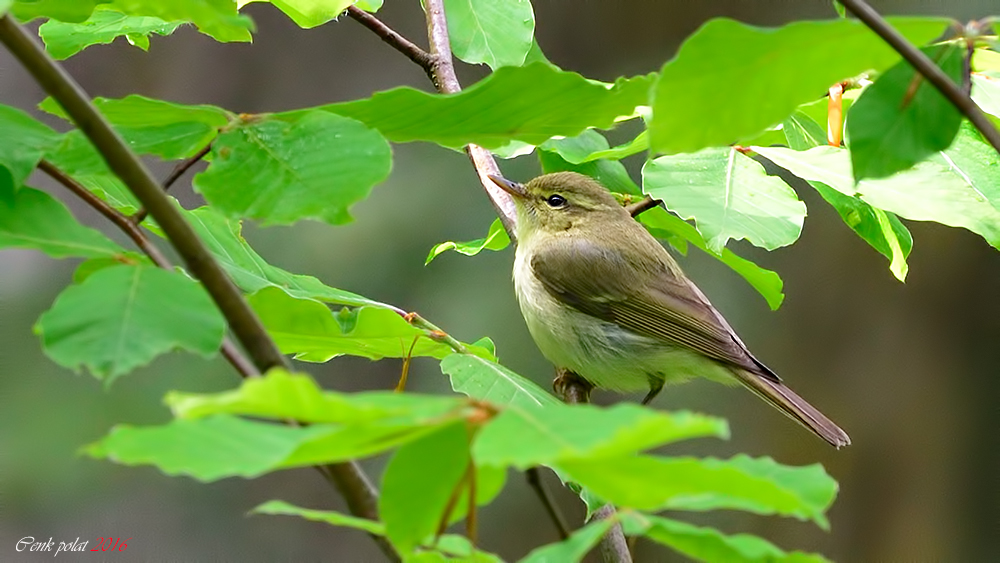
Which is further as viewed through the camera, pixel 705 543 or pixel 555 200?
pixel 555 200

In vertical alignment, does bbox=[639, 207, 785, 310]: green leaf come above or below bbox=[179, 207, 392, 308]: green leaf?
below

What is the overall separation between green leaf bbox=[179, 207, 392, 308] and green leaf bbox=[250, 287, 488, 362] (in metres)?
0.04

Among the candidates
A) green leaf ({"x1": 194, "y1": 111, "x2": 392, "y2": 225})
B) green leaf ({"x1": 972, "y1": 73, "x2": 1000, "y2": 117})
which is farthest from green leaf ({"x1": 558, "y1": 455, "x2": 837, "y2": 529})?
green leaf ({"x1": 972, "y1": 73, "x2": 1000, "y2": 117})

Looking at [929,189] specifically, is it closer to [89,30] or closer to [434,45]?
[434,45]

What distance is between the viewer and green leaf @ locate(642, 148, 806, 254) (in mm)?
1782

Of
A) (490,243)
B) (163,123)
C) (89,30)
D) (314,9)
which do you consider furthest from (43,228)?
(490,243)

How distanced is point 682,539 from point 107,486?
5.67 metres

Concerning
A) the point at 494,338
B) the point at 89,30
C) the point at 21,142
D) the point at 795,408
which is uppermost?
the point at 21,142

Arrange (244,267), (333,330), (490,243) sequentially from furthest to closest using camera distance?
(490,243) → (244,267) → (333,330)

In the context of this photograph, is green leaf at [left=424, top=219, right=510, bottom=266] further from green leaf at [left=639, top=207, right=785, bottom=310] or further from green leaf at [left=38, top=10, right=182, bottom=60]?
green leaf at [left=38, top=10, right=182, bottom=60]

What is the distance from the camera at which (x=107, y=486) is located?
587 centimetres

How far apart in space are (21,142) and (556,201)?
3.00 meters

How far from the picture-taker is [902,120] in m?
0.94

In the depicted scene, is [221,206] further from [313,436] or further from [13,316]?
[13,316]
